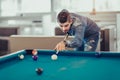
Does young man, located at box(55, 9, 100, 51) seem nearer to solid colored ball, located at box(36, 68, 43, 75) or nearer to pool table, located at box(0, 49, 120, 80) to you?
pool table, located at box(0, 49, 120, 80)

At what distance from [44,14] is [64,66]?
4407 millimetres

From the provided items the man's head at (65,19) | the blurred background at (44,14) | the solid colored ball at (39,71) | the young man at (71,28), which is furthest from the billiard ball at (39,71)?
the blurred background at (44,14)

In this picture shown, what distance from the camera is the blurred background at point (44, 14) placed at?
17.8 ft

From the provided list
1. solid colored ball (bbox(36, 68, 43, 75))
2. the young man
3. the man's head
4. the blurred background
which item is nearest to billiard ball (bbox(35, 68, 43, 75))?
solid colored ball (bbox(36, 68, 43, 75))

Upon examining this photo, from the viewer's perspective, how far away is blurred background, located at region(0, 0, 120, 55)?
5415mm

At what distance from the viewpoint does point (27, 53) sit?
2588mm

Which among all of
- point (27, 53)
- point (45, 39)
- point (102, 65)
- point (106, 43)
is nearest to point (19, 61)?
point (27, 53)

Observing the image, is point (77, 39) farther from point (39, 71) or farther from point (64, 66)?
point (39, 71)

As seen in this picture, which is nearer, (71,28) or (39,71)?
(39,71)

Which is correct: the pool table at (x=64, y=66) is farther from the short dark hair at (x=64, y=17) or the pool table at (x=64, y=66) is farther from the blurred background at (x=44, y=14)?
the blurred background at (x=44, y=14)

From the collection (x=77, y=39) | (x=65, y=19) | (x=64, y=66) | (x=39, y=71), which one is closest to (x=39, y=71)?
(x=39, y=71)

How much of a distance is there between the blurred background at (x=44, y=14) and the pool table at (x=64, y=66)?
2868mm

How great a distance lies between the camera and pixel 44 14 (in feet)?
21.0

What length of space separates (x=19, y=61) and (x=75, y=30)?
75 centimetres
